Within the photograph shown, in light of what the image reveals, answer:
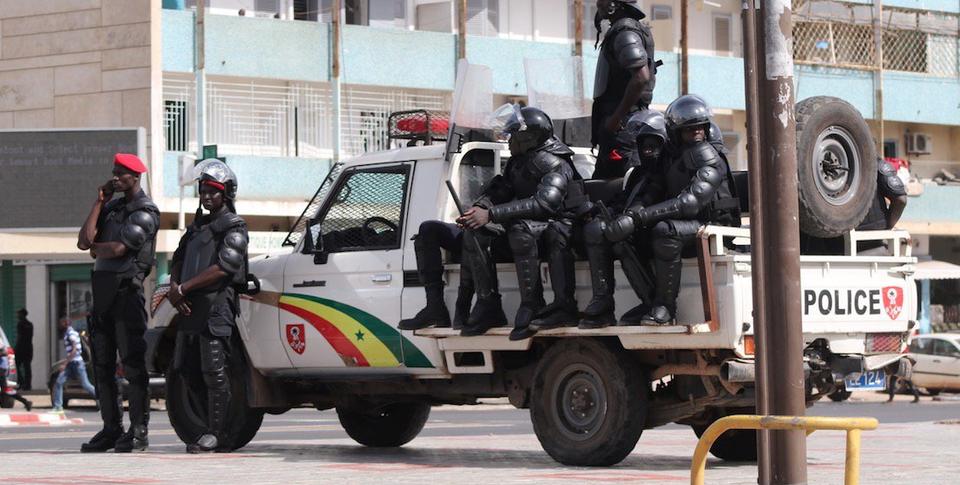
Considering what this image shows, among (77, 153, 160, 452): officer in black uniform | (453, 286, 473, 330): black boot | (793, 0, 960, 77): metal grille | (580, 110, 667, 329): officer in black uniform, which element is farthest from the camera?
(793, 0, 960, 77): metal grille

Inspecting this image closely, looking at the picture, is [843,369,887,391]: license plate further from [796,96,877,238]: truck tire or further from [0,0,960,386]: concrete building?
[0,0,960,386]: concrete building

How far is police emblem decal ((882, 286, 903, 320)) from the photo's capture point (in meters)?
12.8

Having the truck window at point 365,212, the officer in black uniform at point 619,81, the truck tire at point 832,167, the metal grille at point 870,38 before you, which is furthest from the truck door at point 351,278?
the metal grille at point 870,38

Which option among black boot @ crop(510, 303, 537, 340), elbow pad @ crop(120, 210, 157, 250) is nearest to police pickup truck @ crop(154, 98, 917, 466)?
black boot @ crop(510, 303, 537, 340)

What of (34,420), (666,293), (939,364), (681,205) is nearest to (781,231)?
(666,293)

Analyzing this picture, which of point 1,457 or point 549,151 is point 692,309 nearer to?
point 549,151

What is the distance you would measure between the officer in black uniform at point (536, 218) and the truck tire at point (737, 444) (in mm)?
1691

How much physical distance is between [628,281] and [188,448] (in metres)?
3.78

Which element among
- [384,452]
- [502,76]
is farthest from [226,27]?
[384,452]

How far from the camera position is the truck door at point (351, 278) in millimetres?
13461

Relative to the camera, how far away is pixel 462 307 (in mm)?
12781

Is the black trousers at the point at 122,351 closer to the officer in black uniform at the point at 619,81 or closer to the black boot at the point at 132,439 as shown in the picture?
the black boot at the point at 132,439

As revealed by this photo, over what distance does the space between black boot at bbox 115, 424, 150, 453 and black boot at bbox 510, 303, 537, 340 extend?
3309 mm

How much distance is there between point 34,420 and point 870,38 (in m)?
31.5
